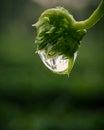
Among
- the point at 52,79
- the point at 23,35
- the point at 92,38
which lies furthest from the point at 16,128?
the point at 23,35

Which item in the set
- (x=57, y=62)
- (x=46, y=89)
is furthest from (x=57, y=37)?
(x=46, y=89)

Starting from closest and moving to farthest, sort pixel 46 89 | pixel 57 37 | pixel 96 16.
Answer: pixel 96 16, pixel 57 37, pixel 46 89

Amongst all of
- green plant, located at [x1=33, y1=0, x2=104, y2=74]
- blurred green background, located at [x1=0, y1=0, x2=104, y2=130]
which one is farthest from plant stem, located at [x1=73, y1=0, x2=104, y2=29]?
blurred green background, located at [x1=0, y1=0, x2=104, y2=130]

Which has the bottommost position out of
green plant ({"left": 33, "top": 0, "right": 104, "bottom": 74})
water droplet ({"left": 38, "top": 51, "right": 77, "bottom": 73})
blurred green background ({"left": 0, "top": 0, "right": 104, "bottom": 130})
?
blurred green background ({"left": 0, "top": 0, "right": 104, "bottom": 130})

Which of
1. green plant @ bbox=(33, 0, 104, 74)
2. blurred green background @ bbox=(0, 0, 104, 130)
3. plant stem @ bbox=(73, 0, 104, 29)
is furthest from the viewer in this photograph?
blurred green background @ bbox=(0, 0, 104, 130)

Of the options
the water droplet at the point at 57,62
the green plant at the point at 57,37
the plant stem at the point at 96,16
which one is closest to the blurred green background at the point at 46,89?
the water droplet at the point at 57,62

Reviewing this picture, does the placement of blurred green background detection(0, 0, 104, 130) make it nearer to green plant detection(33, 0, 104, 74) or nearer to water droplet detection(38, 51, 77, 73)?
water droplet detection(38, 51, 77, 73)

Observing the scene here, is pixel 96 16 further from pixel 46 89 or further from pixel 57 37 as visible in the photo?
pixel 46 89

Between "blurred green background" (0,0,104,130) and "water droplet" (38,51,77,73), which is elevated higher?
"water droplet" (38,51,77,73)
